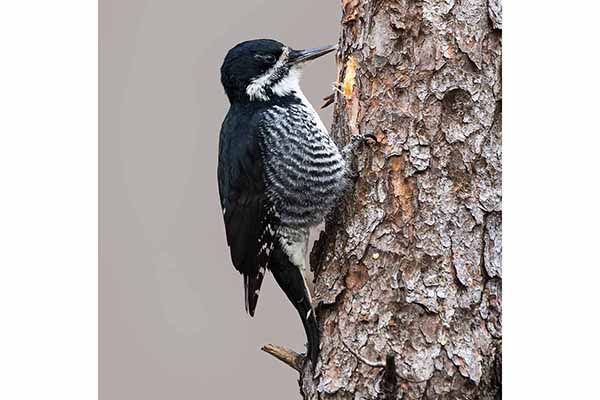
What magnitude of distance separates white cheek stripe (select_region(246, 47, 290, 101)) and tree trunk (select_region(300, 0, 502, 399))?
15.1 inches

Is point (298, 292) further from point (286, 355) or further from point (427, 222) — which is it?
point (427, 222)

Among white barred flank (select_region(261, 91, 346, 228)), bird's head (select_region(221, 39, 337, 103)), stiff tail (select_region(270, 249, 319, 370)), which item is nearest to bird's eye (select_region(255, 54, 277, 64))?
bird's head (select_region(221, 39, 337, 103))

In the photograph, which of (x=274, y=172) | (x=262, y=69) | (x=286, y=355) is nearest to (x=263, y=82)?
(x=262, y=69)

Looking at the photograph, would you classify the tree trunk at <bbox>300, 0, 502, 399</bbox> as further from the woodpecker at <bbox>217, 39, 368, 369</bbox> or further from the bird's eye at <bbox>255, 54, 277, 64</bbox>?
the bird's eye at <bbox>255, 54, 277, 64</bbox>

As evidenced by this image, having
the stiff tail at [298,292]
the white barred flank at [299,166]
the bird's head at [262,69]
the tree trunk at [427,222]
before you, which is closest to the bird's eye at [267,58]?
the bird's head at [262,69]

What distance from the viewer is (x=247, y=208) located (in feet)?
8.98

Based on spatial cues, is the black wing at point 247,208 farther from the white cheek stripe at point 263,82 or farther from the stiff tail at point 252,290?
the white cheek stripe at point 263,82

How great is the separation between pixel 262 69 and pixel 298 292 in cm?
80

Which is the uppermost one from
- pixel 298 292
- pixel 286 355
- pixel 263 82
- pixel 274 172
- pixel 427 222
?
pixel 263 82

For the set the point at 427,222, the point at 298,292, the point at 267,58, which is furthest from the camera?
the point at 267,58

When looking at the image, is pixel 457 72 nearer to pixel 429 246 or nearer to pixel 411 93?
pixel 411 93

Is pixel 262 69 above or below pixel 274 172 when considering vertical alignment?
above

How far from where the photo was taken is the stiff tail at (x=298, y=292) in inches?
104

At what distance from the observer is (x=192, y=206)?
115 inches
